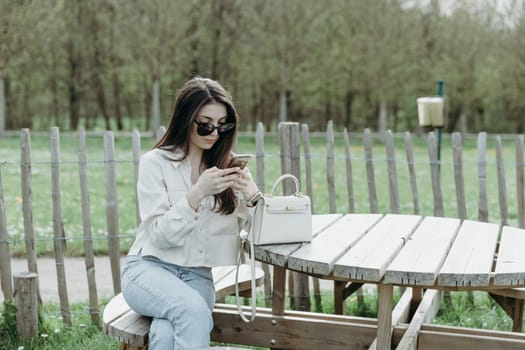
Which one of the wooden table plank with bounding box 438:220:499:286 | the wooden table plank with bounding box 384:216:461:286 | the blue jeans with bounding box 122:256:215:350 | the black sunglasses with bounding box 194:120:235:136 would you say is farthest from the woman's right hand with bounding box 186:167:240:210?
the wooden table plank with bounding box 438:220:499:286

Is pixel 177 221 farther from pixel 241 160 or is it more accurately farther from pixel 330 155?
pixel 330 155

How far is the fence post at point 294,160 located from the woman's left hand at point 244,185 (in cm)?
192

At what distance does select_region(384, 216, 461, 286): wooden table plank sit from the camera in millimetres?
2678

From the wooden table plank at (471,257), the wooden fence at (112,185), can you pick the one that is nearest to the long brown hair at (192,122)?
the wooden table plank at (471,257)

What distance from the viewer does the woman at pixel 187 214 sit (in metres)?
2.85

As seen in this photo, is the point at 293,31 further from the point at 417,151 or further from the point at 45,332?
the point at 45,332

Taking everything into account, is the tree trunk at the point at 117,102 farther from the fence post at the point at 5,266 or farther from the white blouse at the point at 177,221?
the white blouse at the point at 177,221

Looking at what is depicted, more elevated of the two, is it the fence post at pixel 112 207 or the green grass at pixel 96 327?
the fence post at pixel 112 207

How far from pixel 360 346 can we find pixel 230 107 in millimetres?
A: 1303

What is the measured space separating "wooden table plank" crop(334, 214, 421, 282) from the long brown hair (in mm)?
589

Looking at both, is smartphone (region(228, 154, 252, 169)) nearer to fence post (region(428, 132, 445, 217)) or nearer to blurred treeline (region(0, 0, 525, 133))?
fence post (region(428, 132, 445, 217))

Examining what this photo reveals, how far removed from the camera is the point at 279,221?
3.07 meters

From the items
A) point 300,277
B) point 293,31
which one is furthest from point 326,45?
point 300,277

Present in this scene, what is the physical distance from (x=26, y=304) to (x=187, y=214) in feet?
5.90
